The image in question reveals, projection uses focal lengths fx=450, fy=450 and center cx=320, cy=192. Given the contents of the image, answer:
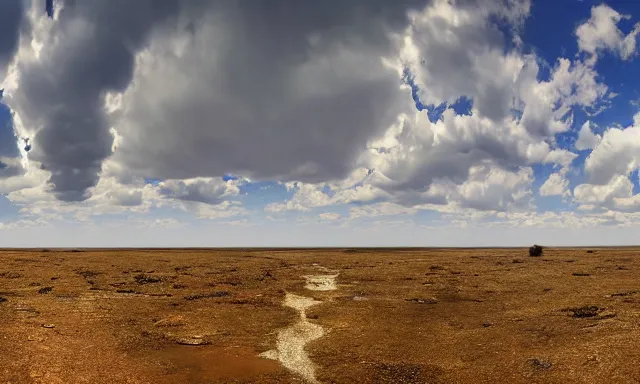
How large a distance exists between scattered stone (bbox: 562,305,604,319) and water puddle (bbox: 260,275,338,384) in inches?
681

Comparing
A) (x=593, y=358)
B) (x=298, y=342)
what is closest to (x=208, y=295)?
(x=298, y=342)

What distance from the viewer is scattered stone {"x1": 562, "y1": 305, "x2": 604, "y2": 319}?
3006cm

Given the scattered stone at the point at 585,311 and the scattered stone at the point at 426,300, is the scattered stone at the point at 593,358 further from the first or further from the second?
the scattered stone at the point at 426,300

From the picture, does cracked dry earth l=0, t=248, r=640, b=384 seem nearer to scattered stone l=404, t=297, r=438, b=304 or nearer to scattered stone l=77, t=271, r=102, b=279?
scattered stone l=404, t=297, r=438, b=304

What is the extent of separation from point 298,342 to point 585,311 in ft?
65.2

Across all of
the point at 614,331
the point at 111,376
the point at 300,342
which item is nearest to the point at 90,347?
the point at 111,376

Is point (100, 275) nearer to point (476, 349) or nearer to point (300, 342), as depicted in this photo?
point (300, 342)

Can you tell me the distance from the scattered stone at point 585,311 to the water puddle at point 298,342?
17289 mm

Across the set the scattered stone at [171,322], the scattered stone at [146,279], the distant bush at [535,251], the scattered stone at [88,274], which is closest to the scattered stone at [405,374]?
the scattered stone at [171,322]

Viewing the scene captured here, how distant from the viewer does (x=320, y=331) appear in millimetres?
30625

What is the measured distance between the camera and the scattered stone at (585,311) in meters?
30.1

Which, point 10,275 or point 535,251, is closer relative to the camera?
point 10,275

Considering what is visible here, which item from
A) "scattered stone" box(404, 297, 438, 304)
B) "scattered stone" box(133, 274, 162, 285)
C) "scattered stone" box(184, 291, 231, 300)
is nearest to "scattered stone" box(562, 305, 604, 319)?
"scattered stone" box(404, 297, 438, 304)

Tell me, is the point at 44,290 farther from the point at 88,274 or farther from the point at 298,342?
the point at 298,342
